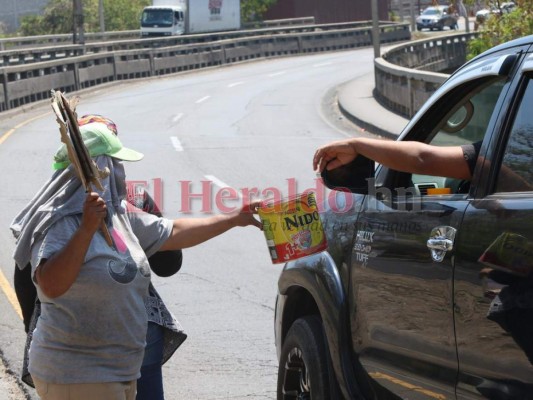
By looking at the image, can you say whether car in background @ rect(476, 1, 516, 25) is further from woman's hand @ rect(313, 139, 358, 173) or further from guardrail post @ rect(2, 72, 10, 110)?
woman's hand @ rect(313, 139, 358, 173)

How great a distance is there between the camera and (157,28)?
207 feet

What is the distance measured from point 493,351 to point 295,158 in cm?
1625

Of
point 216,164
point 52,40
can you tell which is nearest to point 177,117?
point 216,164

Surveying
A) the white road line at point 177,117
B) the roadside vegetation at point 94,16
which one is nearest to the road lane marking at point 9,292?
the white road line at point 177,117

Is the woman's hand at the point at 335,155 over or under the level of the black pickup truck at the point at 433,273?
over

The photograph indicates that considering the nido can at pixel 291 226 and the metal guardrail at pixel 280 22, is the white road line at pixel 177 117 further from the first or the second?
the metal guardrail at pixel 280 22

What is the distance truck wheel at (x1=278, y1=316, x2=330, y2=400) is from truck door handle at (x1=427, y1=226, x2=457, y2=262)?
3.58 ft

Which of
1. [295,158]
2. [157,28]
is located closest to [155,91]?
[295,158]

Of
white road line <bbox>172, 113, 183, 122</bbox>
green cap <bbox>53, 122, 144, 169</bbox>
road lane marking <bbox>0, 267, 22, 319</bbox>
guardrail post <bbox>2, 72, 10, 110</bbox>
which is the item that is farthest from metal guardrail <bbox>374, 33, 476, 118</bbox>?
green cap <bbox>53, 122, 144, 169</bbox>

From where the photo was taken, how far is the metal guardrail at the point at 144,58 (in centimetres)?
3303

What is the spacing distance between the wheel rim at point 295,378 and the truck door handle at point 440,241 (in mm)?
1288

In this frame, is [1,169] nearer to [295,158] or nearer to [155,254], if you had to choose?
[295,158]

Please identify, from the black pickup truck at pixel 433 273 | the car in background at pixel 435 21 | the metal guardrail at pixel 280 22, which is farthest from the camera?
the car in background at pixel 435 21

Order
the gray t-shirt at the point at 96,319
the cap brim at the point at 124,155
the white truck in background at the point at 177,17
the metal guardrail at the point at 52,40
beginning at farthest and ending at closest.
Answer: the metal guardrail at the point at 52,40 < the white truck in background at the point at 177,17 < the cap brim at the point at 124,155 < the gray t-shirt at the point at 96,319
